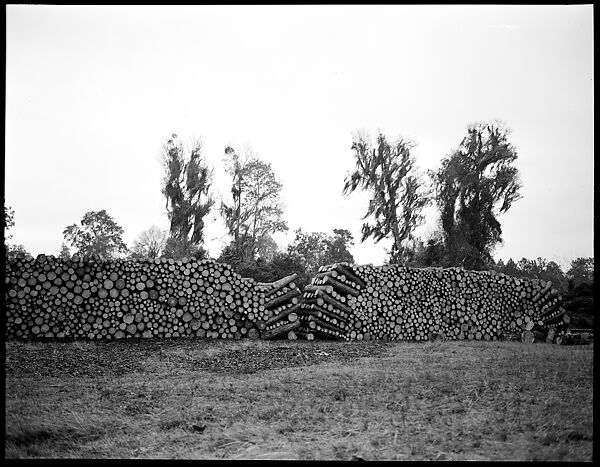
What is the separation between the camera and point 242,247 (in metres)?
21.0

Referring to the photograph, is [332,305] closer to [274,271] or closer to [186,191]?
[274,271]

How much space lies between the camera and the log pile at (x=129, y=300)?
973 cm

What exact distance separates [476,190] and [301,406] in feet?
59.2

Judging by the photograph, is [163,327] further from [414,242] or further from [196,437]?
[414,242]

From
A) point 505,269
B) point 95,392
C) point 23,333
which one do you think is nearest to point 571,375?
point 95,392

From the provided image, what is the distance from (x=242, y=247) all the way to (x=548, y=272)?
12.0 m

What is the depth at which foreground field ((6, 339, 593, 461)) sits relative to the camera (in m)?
4.05

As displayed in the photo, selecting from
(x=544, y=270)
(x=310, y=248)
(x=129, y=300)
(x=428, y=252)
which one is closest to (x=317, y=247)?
(x=310, y=248)

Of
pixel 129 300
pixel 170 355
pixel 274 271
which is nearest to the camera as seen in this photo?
pixel 170 355

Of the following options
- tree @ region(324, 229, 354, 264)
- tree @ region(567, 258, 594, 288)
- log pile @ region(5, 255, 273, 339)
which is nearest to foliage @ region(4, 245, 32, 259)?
log pile @ region(5, 255, 273, 339)

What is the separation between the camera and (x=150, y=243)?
2167cm

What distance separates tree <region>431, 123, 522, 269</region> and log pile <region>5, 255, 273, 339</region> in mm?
11766

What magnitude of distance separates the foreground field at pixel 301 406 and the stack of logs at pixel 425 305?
102 inches

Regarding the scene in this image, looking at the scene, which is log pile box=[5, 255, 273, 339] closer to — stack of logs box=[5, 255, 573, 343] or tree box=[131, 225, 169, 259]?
stack of logs box=[5, 255, 573, 343]
